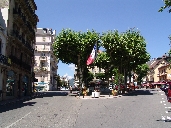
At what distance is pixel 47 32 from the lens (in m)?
80.6

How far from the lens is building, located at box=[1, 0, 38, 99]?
97.8 ft

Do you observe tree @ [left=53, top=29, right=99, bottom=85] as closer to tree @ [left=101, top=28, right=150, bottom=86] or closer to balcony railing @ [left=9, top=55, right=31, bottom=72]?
tree @ [left=101, top=28, right=150, bottom=86]

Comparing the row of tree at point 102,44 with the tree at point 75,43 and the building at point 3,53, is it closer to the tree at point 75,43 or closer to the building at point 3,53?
the tree at point 75,43

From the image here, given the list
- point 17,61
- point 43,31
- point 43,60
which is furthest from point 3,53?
point 43,31

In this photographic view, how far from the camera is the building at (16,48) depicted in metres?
29.8

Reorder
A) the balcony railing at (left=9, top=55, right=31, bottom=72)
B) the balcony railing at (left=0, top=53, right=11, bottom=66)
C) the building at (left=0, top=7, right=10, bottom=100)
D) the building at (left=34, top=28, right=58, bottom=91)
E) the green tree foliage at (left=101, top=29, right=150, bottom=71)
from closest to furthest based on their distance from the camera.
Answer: the balcony railing at (left=0, top=53, right=11, bottom=66) < the building at (left=0, top=7, right=10, bottom=100) < the balcony railing at (left=9, top=55, right=31, bottom=72) < the green tree foliage at (left=101, top=29, right=150, bottom=71) < the building at (left=34, top=28, right=58, bottom=91)

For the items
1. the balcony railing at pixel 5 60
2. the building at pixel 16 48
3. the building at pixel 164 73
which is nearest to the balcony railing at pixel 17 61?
the building at pixel 16 48

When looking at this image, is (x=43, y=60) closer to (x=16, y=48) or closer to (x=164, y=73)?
(x=164, y=73)

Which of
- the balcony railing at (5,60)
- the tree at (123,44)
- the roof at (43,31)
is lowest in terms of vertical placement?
the balcony railing at (5,60)

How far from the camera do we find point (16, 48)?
33.5 m

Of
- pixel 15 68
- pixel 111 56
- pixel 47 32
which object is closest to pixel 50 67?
pixel 47 32

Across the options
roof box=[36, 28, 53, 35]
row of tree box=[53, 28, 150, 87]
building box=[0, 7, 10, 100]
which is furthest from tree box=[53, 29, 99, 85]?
roof box=[36, 28, 53, 35]

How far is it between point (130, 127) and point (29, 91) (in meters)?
33.7

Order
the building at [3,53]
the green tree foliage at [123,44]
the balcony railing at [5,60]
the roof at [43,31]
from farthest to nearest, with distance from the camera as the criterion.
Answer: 1. the roof at [43,31]
2. the green tree foliage at [123,44]
3. the building at [3,53]
4. the balcony railing at [5,60]
